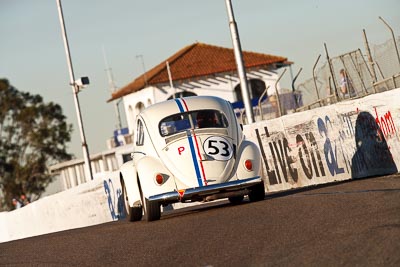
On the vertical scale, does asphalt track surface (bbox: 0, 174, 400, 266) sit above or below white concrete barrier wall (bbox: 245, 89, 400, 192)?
below

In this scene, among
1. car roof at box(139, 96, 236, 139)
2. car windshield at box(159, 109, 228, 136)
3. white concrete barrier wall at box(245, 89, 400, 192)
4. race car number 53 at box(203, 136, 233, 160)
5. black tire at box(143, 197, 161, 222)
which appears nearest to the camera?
race car number 53 at box(203, 136, 233, 160)

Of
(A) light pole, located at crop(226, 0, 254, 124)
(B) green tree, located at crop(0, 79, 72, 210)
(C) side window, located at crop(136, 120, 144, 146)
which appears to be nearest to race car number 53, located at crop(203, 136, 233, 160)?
(C) side window, located at crop(136, 120, 144, 146)

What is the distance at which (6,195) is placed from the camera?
2744 inches

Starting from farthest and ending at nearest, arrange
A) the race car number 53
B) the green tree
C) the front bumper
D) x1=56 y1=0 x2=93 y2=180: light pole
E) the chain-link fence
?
1. the green tree
2. x1=56 y1=0 x2=93 y2=180: light pole
3. the chain-link fence
4. the race car number 53
5. the front bumper

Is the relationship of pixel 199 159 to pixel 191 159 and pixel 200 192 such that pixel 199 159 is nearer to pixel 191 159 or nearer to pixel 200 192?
pixel 191 159

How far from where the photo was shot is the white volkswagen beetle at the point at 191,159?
48.6 feet

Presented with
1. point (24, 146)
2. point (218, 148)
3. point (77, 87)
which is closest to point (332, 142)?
point (218, 148)

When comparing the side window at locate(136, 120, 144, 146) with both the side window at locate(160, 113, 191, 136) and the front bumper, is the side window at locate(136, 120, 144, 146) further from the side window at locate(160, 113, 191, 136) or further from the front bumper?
the front bumper

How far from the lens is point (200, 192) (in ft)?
48.3

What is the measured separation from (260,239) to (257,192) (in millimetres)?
5861

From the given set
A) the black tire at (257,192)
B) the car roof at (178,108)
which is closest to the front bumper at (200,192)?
the black tire at (257,192)

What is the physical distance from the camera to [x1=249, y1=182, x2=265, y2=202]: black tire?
612 inches

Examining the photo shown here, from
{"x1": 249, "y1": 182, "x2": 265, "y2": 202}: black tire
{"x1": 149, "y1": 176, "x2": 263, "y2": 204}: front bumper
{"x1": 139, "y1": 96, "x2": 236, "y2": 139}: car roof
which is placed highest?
{"x1": 139, "y1": 96, "x2": 236, "y2": 139}: car roof

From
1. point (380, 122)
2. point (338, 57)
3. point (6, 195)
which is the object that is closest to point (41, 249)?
point (380, 122)
